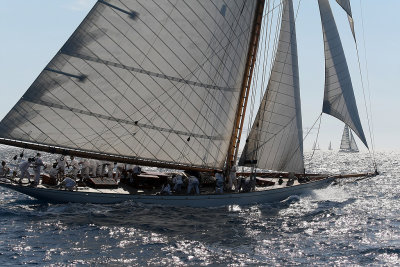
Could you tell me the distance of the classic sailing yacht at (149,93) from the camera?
2202 centimetres

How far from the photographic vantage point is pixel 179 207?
24.6 metres

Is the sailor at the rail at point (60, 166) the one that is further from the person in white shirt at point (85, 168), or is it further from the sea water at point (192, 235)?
the sea water at point (192, 235)

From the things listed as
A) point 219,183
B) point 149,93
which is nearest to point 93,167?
point 149,93

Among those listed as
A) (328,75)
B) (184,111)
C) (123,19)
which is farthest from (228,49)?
(328,75)

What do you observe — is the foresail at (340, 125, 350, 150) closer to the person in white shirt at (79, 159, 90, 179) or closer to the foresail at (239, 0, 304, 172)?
the foresail at (239, 0, 304, 172)

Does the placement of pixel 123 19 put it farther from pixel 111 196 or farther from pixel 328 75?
pixel 328 75

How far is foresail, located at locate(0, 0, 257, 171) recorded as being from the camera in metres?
22.0

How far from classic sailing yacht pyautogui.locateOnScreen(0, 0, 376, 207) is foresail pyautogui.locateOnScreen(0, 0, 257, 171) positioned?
0.15 ft

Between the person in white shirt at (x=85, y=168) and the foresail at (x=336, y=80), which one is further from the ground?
the foresail at (x=336, y=80)

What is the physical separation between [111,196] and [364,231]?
11645 millimetres

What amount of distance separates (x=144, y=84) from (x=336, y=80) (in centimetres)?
1408

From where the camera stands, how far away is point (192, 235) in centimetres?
1923

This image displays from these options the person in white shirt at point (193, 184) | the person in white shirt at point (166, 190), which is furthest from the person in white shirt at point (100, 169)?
the person in white shirt at point (193, 184)

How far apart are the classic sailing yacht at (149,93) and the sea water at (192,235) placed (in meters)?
1.57
